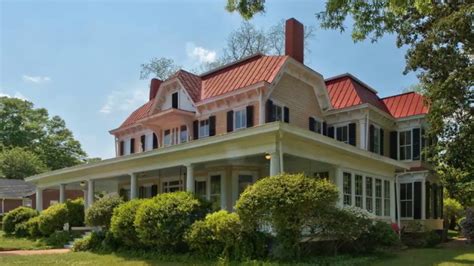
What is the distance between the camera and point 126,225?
48.5 ft

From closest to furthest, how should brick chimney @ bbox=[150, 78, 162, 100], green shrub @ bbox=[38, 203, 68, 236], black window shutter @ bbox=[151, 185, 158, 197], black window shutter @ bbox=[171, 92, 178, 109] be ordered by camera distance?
green shrub @ bbox=[38, 203, 68, 236]
black window shutter @ bbox=[171, 92, 178, 109]
black window shutter @ bbox=[151, 185, 158, 197]
brick chimney @ bbox=[150, 78, 162, 100]

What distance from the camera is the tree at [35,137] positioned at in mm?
61062

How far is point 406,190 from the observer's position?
72.8 feet

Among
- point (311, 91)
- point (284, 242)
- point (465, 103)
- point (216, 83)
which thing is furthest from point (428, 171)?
point (284, 242)

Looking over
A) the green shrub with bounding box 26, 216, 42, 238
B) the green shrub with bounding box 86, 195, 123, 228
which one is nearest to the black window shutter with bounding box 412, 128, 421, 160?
the green shrub with bounding box 86, 195, 123, 228

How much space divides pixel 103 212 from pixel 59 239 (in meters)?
3.79

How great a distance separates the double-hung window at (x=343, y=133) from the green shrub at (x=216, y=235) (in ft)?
35.6

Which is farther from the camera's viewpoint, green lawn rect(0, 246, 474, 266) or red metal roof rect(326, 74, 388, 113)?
red metal roof rect(326, 74, 388, 113)

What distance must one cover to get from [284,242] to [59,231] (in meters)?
13.0

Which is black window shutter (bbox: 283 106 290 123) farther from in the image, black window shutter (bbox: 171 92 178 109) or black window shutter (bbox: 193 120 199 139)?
black window shutter (bbox: 171 92 178 109)

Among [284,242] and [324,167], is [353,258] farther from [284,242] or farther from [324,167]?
[324,167]

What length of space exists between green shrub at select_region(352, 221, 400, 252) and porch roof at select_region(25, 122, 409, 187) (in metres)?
2.56

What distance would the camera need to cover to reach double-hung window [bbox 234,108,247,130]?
1927 centimetres

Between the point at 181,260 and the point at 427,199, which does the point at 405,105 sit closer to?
the point at 427,199
